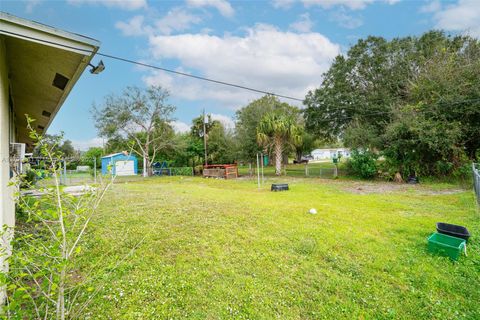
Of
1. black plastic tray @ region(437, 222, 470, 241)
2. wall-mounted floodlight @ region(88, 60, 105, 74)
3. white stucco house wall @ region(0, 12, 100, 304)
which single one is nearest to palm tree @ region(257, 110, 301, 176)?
black plastic tray @ region(437, 222, 470, 241)

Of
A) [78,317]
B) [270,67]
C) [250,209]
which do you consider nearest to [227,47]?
[270,67]

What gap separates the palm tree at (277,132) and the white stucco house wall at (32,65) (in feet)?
41.7

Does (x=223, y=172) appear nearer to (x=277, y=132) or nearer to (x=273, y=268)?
(x=277, y=132)

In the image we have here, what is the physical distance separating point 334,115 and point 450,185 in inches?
377

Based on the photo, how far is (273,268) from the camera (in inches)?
126

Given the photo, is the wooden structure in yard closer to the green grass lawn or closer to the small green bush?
the small green bush

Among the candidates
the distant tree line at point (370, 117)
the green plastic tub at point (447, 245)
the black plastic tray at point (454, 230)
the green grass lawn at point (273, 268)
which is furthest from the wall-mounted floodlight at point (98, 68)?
the black plastic tray at point (454, 230)

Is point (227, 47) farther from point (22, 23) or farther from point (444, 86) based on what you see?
point (444, 86)

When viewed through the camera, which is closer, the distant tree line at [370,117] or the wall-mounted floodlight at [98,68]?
the wall-mounted floodlight at [98,68]

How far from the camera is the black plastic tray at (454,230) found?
12.2 ft

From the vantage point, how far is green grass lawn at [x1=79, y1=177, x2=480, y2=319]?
2.46 m

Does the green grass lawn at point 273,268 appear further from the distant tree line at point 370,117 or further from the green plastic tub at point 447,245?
the distant tree line at point 370,117

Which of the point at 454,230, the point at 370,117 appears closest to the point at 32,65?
the point at 454,230

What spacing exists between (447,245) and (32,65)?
6759 mm
